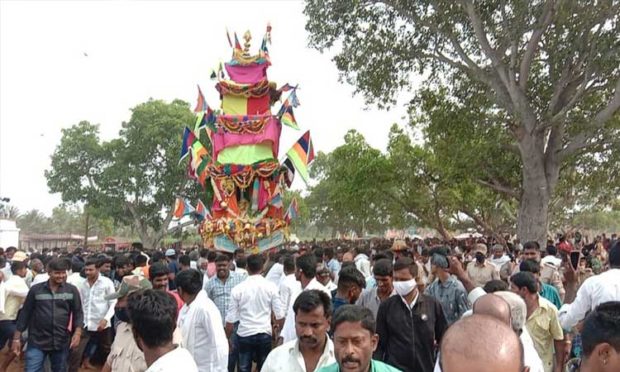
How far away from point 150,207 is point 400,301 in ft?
102

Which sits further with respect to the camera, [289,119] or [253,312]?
[289,119]

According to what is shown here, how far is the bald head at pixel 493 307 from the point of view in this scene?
3116mm

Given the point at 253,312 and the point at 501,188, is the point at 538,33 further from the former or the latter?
the point at 253,312

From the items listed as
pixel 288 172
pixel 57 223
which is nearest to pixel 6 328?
pixel 288 172

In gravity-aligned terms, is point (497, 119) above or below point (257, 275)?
above

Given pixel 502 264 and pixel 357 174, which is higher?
pixel 357 174

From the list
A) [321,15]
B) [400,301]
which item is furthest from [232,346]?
[321,15]

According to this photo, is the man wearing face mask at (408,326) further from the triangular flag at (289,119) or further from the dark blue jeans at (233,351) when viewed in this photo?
the triangular flag at (289,119)

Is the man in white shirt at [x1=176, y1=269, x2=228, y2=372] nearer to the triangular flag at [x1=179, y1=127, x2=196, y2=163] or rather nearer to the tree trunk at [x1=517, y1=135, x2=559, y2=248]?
the tree trunk at [x1=517, y1=135, x2=559, y2=248]

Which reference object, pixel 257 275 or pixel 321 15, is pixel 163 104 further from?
pixel 257 275

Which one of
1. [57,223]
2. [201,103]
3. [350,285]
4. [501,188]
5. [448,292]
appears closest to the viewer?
[350,285]

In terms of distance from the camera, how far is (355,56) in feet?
52.3

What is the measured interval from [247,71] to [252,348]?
15931 millimetres

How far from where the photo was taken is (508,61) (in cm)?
1603
